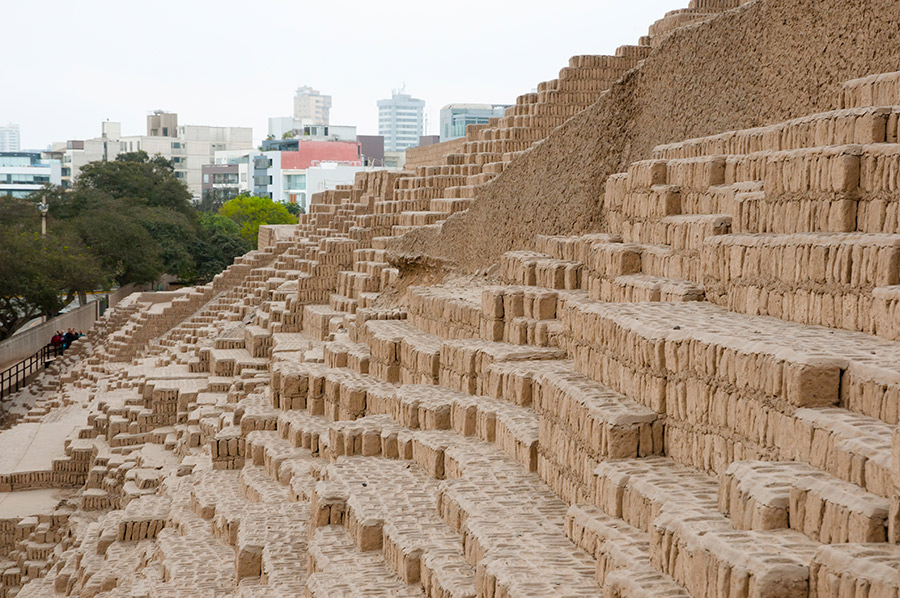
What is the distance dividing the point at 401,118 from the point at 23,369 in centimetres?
16552

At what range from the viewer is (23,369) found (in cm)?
2886

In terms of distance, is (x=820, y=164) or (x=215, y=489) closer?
(x=820, y=164)

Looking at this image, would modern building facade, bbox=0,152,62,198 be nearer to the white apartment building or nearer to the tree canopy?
the white apartment building

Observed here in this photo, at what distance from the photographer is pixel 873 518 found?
14.7 ft

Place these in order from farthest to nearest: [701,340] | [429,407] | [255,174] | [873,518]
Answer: [255,174] → [429,407] → [701,340] → [873,518]

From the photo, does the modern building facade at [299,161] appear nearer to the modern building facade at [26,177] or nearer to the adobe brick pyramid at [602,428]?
the modern building facade at [26,177]

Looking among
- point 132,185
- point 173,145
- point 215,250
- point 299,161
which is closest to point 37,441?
point 215,250

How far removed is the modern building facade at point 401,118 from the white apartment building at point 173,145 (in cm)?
8142

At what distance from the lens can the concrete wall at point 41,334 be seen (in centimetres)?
3097

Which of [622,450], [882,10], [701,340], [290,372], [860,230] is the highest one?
[882,10]

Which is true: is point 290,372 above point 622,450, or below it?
below

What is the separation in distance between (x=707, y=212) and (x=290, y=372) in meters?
7.11

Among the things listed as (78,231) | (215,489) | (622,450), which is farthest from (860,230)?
(78,231)

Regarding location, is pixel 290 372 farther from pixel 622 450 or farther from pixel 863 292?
pixel 863 292
